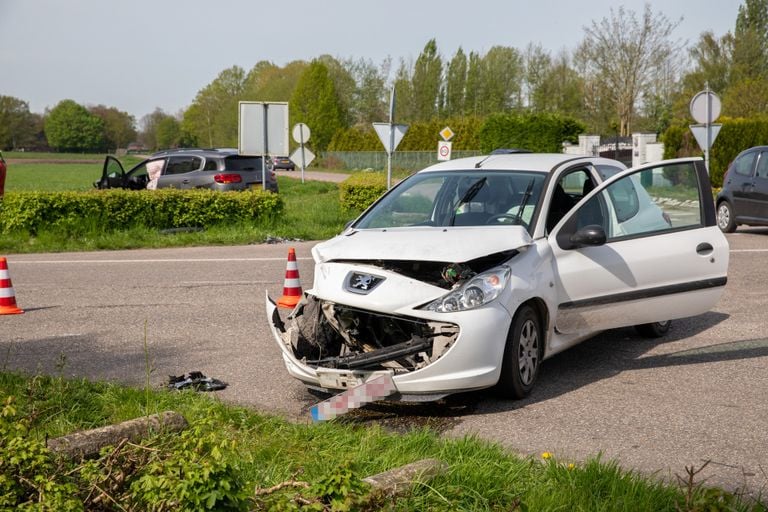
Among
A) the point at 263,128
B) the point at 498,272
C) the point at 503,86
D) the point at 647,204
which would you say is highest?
the point at 503,86

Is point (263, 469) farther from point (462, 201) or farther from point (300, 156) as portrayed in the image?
point (300, 156)

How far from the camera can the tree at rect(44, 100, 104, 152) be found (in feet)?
501

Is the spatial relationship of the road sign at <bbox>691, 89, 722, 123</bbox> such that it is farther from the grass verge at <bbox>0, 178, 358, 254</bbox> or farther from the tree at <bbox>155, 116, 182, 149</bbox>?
the tree at <bbox>155, 116, 182, 149</bbox>

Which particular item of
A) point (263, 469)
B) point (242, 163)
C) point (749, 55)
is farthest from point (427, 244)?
point (749, 55)

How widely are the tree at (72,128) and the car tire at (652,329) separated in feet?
506

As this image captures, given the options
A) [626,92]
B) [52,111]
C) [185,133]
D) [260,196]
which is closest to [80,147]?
[52,111]

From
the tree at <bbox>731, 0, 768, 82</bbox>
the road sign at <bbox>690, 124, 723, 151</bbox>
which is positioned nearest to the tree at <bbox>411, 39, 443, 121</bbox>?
the tree at <bbox>731, 0, 768, 82</bbox>

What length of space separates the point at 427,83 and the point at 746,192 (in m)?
64.2

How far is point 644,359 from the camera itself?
25.4 ft

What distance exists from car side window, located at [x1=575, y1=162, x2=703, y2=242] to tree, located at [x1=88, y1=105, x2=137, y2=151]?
517 ft

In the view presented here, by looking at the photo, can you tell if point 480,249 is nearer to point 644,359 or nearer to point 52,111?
point 644,359

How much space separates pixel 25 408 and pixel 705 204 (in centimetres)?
534

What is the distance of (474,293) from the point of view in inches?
241

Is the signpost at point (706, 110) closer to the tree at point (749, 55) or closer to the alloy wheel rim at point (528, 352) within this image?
the alloy wheel rim at point (528, 352)
